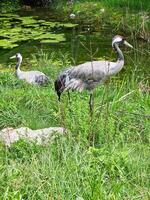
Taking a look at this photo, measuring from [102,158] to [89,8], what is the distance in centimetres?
1289

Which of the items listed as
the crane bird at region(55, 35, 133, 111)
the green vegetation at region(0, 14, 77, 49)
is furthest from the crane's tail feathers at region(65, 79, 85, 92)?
the green vegetation at region(0, 14, 77, 49)

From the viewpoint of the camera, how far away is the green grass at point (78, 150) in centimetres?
451

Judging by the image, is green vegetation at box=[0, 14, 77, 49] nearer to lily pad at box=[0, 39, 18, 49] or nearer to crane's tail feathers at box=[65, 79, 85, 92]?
lily pad at box=[0, 39, 18, 49]

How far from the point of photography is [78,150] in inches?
208

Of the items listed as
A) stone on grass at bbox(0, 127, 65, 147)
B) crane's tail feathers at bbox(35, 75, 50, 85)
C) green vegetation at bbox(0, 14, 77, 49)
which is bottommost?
green vegetation at bbox(0, 14, 77, 49)

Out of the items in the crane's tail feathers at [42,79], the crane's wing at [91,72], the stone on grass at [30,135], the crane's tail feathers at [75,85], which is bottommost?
the crane's tail feathers at [42,79]

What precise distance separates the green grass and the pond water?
3.79 m

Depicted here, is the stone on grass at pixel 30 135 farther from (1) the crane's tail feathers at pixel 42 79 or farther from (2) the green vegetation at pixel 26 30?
(2) the green vegetation at pixel 26 30

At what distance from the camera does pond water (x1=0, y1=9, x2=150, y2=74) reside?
41.5 feet

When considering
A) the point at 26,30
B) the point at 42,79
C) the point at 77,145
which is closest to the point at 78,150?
the point at 77,145

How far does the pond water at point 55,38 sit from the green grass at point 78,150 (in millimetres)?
3787

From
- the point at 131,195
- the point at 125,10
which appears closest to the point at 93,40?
the point at 125,10

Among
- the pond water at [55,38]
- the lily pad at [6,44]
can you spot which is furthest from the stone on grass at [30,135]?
the lily pad at [6,44]

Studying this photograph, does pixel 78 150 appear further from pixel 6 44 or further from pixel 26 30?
pixel 26 30
